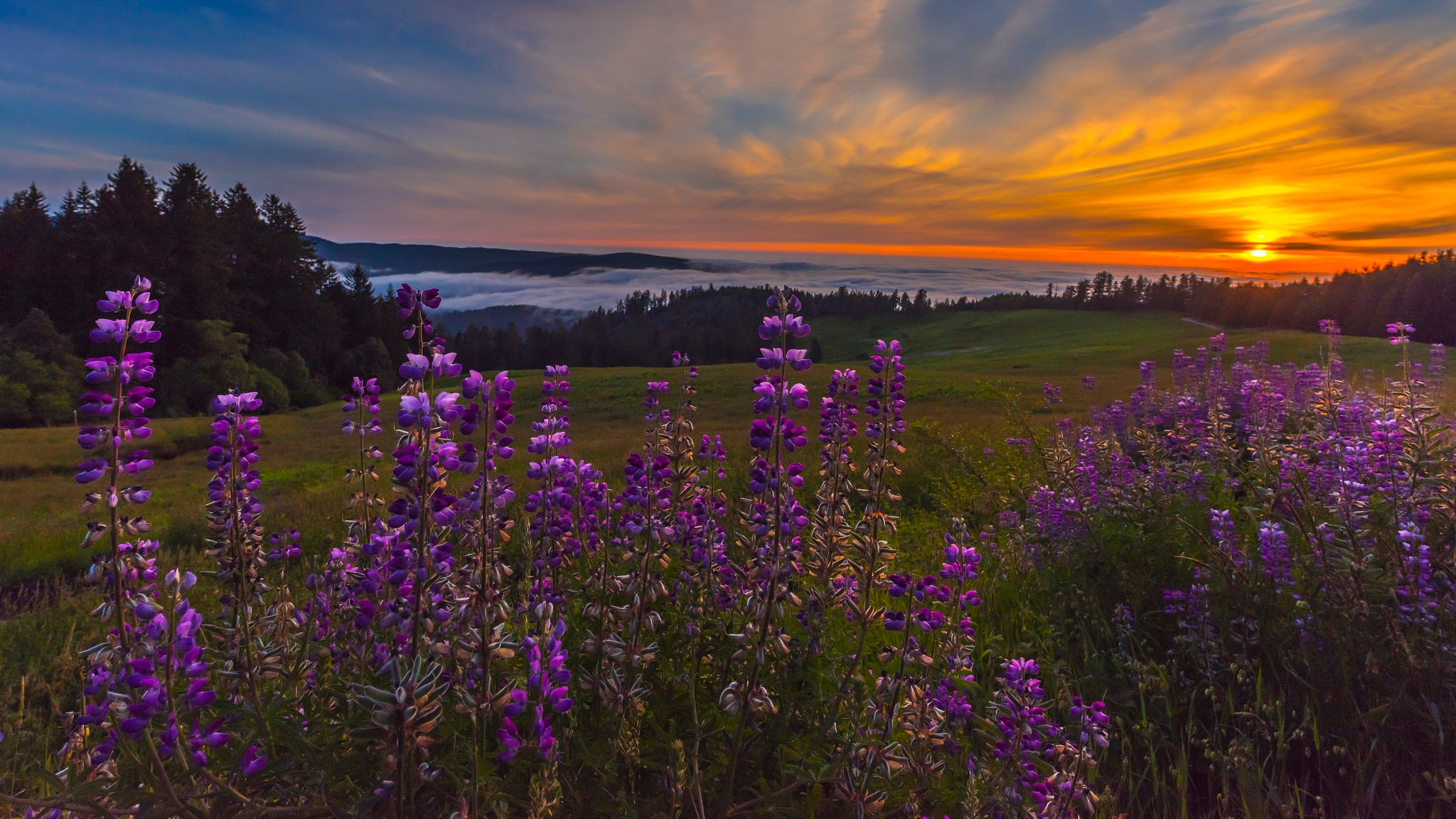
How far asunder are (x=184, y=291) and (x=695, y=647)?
3037 inches

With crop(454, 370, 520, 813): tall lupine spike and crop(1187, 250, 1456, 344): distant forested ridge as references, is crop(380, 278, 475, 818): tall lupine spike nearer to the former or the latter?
crop(454, 370, 520, 813): tall lupine spike

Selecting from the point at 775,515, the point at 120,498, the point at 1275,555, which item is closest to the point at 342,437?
A: the point at 120,498

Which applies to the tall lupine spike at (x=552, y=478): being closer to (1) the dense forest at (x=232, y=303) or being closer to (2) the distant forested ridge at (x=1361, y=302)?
(1) the dense forest at (x=232, y=303)

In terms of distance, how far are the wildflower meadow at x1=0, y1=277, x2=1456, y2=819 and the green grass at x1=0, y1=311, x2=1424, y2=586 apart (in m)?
4.48

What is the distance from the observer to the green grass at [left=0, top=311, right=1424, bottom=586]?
10961 mm

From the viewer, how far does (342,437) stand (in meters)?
26.7

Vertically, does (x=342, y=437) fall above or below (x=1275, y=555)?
below

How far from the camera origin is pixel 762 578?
309cm

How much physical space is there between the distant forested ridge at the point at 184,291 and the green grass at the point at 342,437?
1729 cm

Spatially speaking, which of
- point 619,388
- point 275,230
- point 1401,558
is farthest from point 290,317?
point 1401,558

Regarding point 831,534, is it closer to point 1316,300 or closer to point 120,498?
point 120,498

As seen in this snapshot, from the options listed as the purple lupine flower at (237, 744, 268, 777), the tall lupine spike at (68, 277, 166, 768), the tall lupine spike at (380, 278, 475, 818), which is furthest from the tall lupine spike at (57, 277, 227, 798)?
the tall lupine spike at (380, 278, 475, 818)

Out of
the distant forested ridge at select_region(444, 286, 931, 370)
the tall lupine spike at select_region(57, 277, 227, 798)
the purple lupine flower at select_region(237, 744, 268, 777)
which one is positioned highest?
the tall lupine spike at select_region(57, 277, 227, 798)

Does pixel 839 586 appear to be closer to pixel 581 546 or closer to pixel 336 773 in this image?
pixel 581 546
